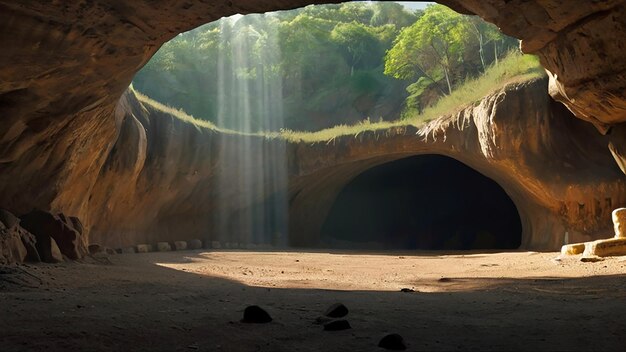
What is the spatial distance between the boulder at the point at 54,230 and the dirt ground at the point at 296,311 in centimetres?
73

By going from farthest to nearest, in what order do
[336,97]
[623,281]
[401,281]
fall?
[336,97] < [401,281] < [623,281]

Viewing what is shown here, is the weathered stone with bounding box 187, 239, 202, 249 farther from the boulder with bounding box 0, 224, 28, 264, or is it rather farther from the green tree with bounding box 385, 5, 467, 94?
the green tree with bounding box 385, 5, 467, 94

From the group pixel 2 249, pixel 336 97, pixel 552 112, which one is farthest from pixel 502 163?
pixel 336 97

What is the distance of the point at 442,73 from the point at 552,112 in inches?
806

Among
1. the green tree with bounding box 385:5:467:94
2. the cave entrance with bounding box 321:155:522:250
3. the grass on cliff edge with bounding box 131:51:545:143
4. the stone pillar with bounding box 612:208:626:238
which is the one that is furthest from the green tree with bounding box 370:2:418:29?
the stone pillar with bounding box 612:208:626:238

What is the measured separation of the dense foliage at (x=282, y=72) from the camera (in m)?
42.8

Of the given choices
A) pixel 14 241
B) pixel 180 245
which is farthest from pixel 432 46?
pixel 14 241

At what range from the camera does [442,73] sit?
34.8m

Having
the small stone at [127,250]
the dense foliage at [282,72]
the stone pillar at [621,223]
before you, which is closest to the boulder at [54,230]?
the small stone at [127,250]

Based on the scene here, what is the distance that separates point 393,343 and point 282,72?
142 feet

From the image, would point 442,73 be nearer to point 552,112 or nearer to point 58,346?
point 552,112

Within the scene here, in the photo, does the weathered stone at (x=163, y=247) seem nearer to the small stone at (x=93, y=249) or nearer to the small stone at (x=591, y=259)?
the small stone at (x=93, y=249)

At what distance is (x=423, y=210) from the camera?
30281mm

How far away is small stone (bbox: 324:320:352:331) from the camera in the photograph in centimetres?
404
